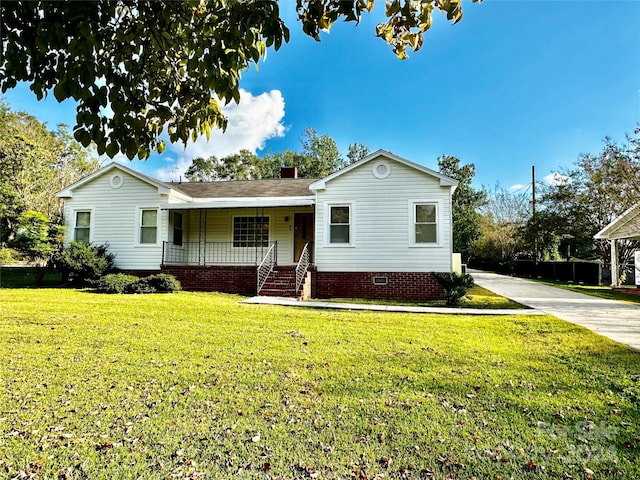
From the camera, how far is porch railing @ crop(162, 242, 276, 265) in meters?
14.9

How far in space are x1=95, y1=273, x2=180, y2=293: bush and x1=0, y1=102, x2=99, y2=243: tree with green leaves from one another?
392 inches

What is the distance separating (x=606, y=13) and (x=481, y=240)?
2795 cm

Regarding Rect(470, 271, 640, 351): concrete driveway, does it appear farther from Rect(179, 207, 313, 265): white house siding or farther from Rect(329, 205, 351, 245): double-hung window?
Rect(179, 207, 313, 265): white house siding

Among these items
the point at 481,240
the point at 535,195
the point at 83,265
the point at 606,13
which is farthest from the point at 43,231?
the point at 481,240

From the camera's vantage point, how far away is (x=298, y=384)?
160 inches

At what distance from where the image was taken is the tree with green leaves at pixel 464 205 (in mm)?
35938

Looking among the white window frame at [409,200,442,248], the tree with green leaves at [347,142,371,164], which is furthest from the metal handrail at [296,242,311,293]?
the tree with green leaves at [347,142,371,164]

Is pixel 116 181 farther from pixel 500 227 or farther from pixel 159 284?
pixel 500 227

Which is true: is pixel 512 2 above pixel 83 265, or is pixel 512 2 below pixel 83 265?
above

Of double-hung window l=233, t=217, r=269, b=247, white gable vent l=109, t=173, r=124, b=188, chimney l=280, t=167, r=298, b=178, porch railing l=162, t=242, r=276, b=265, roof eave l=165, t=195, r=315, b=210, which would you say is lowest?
porch railing l=162, t=242, r=276, b=265

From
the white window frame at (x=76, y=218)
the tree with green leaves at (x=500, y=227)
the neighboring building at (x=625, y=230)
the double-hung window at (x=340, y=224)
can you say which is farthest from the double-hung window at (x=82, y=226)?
the tree with green leaves at (x=500, y=227)

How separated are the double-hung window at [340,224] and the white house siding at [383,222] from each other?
19 centimetres

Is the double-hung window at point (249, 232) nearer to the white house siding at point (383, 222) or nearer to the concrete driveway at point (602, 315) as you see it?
the white house siding at point (383, 222)

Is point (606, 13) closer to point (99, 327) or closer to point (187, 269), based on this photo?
point (99, 327)
